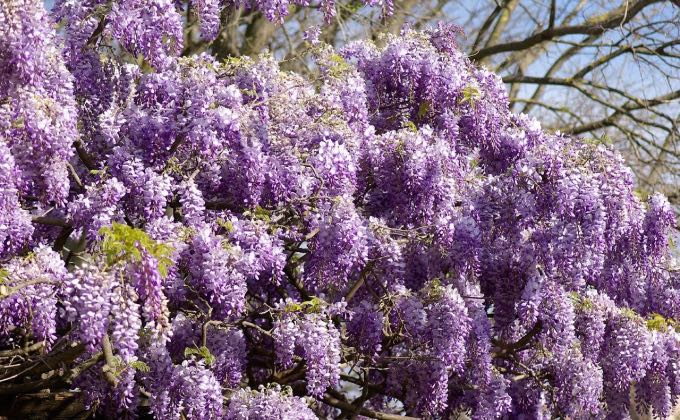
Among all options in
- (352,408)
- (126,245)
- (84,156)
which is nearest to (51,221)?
(84,156)

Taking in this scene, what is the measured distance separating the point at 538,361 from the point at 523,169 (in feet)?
6.46

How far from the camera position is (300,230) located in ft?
24.7

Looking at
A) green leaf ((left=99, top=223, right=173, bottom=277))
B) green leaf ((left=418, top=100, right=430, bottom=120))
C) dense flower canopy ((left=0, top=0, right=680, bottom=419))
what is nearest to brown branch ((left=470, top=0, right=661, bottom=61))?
green leaf ((left=418, top=100, right=430, bottom=120))

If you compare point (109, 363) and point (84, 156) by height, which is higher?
point (84, 156)

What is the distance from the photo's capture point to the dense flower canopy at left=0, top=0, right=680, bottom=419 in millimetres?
6156

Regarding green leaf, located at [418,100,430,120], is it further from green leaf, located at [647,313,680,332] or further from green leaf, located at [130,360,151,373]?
green leaf, located at [130,360,151,373]

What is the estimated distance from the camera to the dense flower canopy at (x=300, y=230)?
6.16 meters

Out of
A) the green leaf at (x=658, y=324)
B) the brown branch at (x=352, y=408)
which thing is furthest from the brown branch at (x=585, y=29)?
the brown branch at (x=352, y=408)

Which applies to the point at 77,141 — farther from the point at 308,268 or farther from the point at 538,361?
the point at 538,361

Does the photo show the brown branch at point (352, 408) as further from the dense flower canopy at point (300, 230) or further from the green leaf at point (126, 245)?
the green leaf at point (126, 245)

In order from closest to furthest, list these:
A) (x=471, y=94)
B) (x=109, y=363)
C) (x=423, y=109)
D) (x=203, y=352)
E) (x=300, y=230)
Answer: (x=109, y=363) → (x=203, y=352) → (x=300, y=230) → (x=471, y=94) → (x=423, y=109)

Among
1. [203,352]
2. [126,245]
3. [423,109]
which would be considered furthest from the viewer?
[423,109]

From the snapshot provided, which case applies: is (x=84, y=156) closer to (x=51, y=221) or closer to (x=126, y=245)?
(x=51, y=221)

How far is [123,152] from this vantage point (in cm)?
673
